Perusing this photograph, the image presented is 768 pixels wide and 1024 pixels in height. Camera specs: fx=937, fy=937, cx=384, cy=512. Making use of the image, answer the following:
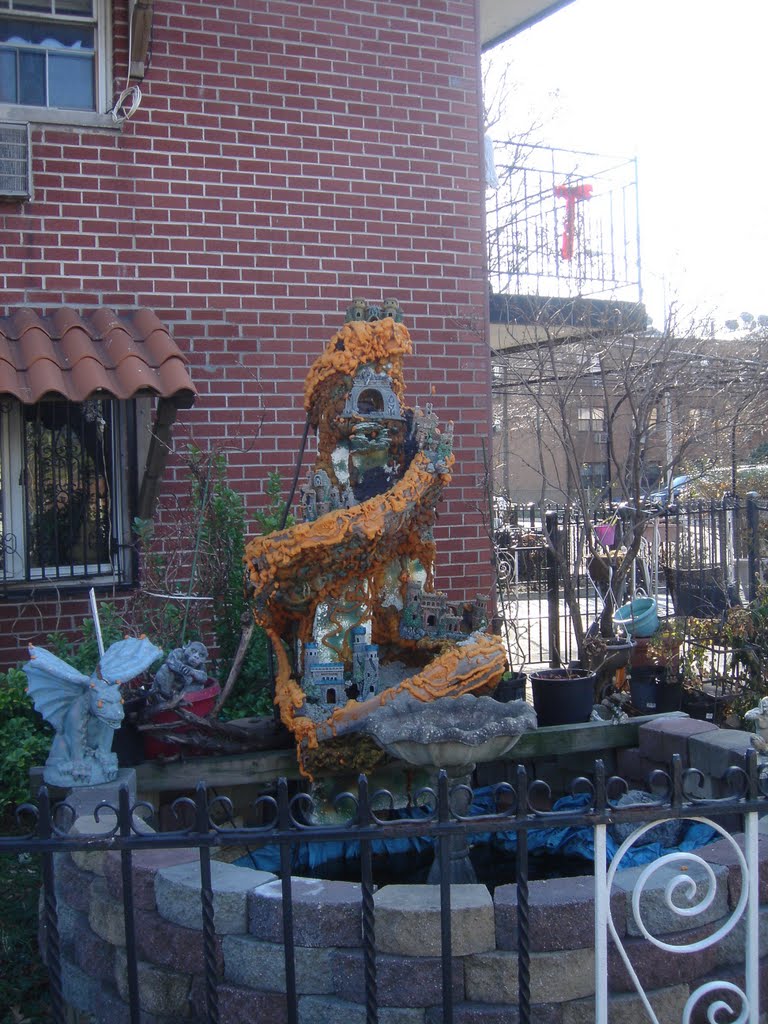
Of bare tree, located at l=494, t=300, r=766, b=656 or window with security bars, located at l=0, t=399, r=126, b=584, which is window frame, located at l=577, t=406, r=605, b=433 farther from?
window with security bars, located at l=0, t=399, r=126, b=584

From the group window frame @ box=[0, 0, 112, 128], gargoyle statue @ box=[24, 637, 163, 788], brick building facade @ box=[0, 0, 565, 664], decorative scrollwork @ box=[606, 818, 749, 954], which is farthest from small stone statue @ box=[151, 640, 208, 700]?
window frame @ box=[0, 0, 112, 128]

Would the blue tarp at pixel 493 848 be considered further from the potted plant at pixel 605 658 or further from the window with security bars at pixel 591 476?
the window with security bars at pixel 591 476

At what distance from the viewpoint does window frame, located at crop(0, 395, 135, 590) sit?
6094mm

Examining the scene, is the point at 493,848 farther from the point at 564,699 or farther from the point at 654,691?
the point at 654,691

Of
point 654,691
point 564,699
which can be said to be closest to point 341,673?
point 564,699

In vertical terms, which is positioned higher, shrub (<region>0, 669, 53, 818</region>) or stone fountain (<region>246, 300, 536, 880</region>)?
stone fountain (<region>246, 300, 536, 880</region>)

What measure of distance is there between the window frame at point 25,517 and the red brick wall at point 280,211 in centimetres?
29

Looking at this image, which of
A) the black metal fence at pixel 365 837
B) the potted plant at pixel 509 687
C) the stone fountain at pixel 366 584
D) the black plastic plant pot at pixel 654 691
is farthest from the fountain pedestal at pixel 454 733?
the black plastic plant pot at pixel 654 691

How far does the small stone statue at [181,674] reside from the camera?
16.2 ft

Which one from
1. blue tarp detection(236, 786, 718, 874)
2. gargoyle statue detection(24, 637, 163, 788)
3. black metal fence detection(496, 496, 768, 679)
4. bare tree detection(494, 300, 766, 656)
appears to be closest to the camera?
gargoyle statue detection(24, 637, 163, 788)

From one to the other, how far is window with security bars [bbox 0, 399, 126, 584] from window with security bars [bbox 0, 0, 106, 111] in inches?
83.4

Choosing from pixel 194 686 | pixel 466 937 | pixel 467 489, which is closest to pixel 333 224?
pixel 467 489

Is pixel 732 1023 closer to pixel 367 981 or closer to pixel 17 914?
pixel 367 981

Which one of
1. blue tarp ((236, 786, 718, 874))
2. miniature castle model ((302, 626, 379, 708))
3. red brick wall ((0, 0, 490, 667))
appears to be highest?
red brick wall ((0, 0, 490, 667))
